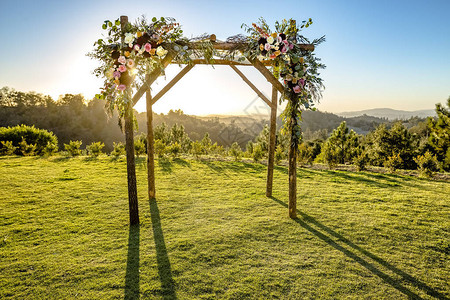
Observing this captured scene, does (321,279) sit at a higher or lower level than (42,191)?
lower

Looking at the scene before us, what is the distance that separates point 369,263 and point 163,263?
3270 mm

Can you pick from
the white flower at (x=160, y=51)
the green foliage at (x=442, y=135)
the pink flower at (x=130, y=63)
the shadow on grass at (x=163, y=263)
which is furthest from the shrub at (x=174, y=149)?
the green foliage at (x=442, y=135)

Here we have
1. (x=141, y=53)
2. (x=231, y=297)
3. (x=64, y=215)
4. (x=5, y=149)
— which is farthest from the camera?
(x=5, y=149)

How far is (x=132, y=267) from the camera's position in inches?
130

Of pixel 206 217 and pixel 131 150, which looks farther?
pixel 206 217

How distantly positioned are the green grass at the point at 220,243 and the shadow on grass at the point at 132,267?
16 mm

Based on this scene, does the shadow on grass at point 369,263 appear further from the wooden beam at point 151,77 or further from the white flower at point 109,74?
the white flower at point 109,74

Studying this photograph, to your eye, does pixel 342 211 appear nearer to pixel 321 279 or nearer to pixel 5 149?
pixel 321 279

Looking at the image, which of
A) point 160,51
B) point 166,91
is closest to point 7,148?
point 166,91

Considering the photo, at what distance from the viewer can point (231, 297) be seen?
2.75 meters

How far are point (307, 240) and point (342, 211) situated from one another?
6.67ft

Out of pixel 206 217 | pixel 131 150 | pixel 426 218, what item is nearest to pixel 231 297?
pixel 206 217

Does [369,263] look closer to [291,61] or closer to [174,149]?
[291,61]

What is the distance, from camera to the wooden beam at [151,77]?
4.44 metres
